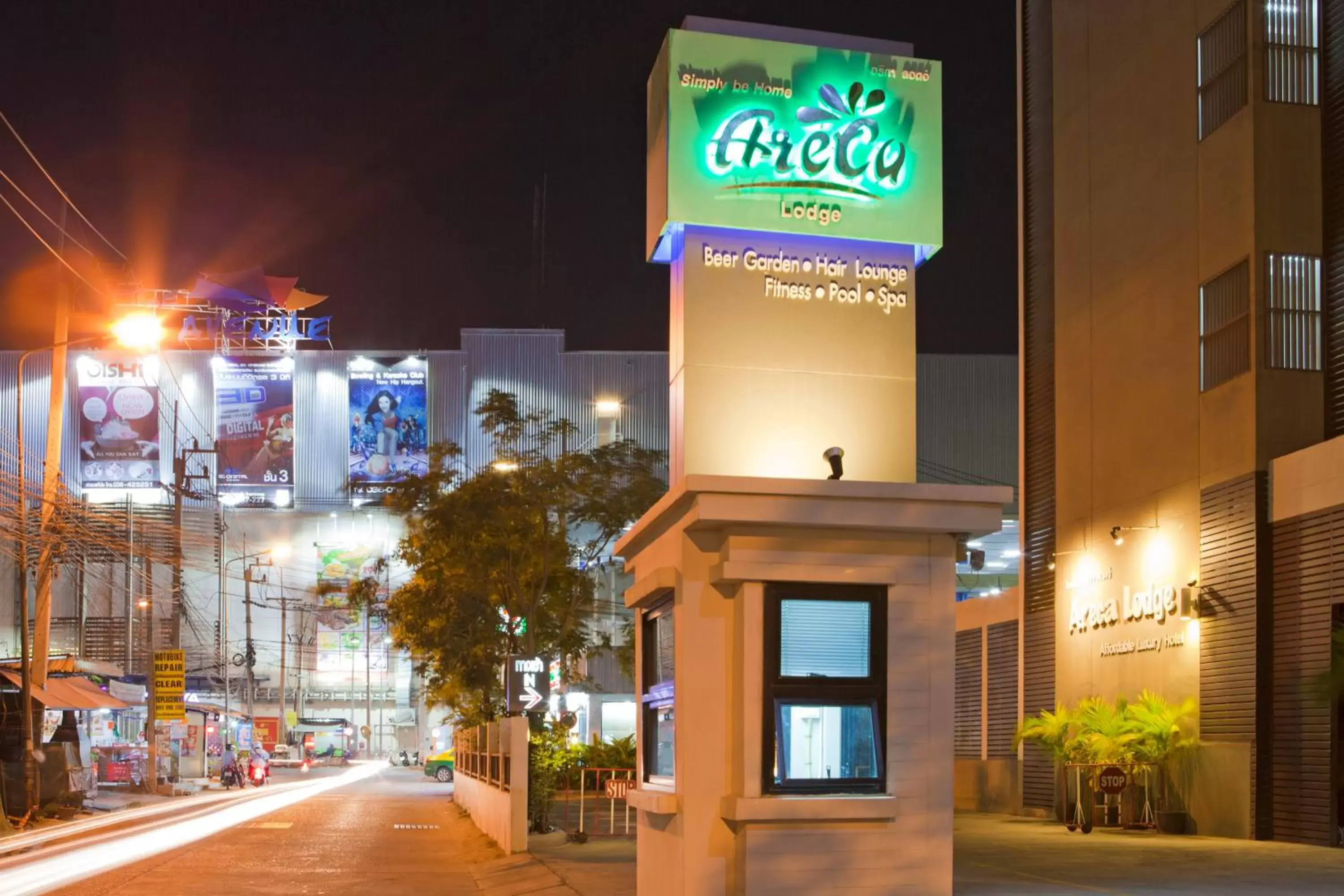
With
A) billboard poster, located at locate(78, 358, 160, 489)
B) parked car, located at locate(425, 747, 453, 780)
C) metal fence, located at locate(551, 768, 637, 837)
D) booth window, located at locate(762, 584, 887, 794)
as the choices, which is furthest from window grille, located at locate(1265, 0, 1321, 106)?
billboard poster, located at locate(78, 358, 160, 489)

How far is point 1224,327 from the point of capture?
2055 centimetres

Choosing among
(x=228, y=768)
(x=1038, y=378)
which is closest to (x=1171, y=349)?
(x=1038, y=378)

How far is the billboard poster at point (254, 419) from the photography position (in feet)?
213

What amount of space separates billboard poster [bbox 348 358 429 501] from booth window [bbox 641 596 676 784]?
52244 millimetres

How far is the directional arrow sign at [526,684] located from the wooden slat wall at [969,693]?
8.12 metres

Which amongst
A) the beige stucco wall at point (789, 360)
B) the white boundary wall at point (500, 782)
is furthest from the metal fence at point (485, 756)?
the beige stucco wall at point (789, 360)

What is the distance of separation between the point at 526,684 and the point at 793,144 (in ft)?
57.3

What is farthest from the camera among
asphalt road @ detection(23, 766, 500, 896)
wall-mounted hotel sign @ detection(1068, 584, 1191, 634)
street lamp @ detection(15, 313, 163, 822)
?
street lamp @ detection(15, 313, 163, 822)

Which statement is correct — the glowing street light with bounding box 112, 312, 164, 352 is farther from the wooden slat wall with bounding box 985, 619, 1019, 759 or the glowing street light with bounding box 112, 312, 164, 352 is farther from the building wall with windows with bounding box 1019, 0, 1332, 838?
the wooden slat wall with bounding box 985, 619, 1019, 759

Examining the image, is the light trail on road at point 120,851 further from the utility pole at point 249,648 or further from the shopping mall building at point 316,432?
the utility pole at point 249,648

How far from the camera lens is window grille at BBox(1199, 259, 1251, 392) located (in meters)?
20.1

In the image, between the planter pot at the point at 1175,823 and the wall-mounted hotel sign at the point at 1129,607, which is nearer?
the planter pot at the point at 1175,823

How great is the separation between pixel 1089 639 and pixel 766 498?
15404mm

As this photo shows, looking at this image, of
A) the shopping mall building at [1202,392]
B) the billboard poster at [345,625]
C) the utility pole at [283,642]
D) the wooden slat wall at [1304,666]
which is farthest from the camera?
the utility pole at [283,642]
